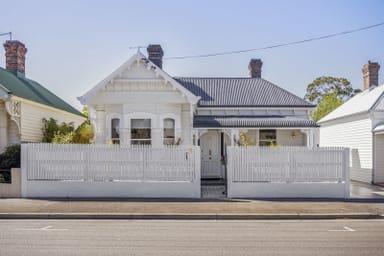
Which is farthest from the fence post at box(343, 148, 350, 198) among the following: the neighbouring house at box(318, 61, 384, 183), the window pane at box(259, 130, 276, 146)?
the window pane at box(259, 130, 276, 146)

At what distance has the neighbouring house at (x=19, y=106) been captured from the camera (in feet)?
62.2

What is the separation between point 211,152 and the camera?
73.8 feet

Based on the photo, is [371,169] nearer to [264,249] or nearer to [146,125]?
[146,125]

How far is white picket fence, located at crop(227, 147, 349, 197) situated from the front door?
6.23m

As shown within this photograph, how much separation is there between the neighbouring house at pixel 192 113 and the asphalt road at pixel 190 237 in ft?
27.6

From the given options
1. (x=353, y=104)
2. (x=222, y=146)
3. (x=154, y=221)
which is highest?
(x=353, y=104)

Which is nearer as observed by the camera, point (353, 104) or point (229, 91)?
point (229, 91)

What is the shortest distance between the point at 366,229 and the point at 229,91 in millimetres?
14751

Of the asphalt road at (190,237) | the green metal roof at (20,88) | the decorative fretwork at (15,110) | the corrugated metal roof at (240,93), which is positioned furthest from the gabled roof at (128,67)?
the asphalt road at (190,237)

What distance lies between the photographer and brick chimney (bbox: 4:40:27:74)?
22891 millimetres

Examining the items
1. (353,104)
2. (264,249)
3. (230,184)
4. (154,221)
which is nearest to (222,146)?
(230,184)

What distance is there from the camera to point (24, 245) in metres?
8.29

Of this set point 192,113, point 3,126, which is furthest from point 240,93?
point 3,126

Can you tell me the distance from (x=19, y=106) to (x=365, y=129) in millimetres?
17548
